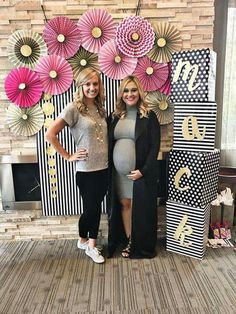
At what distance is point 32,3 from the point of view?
2.24 metres

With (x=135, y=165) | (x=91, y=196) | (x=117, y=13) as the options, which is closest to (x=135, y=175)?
(x=135, y=165)

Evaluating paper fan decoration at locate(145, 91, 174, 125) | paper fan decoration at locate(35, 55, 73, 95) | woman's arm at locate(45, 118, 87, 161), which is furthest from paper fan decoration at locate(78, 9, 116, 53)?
woman's arm at locate(45, 118, 87, 161)

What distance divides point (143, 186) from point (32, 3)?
166 centimetres

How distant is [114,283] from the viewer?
196cm

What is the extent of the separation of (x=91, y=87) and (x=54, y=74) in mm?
506

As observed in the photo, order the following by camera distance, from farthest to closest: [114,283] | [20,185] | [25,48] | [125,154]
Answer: [20,185], [25,48], [125,154], [114,283]

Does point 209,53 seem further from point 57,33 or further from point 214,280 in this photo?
point 214,280

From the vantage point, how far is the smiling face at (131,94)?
2.01 metres

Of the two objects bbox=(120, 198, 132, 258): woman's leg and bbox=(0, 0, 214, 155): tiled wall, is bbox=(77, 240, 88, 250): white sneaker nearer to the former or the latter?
bbox=(120, 198, 132, 258): woman's leg

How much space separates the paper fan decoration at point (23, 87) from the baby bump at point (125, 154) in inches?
32.3

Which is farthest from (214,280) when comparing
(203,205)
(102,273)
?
(102,273)

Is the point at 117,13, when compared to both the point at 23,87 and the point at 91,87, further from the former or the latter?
the point at 23,87

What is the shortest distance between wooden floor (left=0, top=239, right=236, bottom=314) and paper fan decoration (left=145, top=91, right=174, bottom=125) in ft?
3.60

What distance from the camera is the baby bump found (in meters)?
2.06
